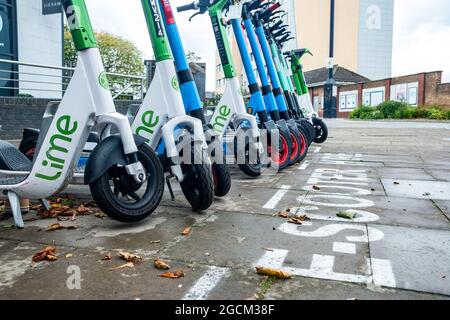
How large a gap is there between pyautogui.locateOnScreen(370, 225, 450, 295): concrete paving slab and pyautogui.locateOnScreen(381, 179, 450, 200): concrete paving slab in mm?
1418

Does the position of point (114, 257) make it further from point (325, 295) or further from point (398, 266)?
point (398, 266)

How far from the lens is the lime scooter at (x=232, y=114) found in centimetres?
492

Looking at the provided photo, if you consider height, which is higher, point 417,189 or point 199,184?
point 199,184

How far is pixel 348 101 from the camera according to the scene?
34.6m

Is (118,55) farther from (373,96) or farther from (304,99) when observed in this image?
(304,99)

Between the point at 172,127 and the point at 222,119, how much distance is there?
74.1 inches

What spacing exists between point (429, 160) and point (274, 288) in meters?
6.48

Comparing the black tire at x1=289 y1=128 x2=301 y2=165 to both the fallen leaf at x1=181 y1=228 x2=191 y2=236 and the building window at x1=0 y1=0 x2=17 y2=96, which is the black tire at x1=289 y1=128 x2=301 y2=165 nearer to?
the fallen leaf at x1=181 y1=228 x2=191 y2=236

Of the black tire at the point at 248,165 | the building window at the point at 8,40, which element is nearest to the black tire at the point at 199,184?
the black tire at the point at 248,165

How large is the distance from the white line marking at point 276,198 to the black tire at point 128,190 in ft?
3.70

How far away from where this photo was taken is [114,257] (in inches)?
94.2

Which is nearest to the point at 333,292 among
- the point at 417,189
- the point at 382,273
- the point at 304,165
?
the point at 382,273

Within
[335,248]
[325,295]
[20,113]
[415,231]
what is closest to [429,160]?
[415,231]

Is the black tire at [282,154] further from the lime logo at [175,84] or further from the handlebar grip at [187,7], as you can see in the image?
the lime logo at [175,84]
